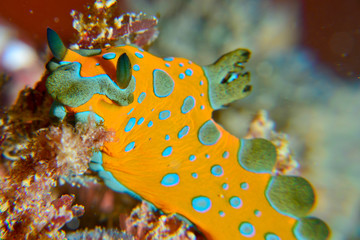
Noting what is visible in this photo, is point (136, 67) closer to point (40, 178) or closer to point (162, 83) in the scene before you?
point (162, 83)

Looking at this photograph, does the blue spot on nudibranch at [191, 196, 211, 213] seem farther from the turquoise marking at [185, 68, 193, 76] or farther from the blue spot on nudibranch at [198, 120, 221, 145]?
the turquoise marking at [185, 68, 193, 76]

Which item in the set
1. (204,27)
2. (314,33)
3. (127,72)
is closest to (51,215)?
(127,72)

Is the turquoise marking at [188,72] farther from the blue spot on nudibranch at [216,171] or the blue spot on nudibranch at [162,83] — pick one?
the blue spot on nudibranch at [216,171]

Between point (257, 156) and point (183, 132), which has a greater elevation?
point (257, 156)

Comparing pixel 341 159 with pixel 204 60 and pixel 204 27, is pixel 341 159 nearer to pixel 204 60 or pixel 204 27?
pixel 204 60

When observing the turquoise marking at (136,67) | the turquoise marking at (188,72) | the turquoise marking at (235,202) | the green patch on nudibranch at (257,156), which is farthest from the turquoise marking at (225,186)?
the turquoise marking at (136,67)

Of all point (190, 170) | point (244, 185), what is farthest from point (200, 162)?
point (244, 185)
